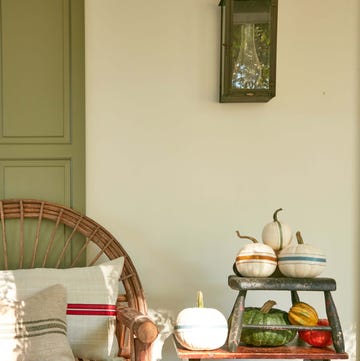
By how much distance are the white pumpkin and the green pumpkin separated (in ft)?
0.50

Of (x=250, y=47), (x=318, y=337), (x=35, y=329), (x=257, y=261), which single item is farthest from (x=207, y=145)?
(x=35, y=329)

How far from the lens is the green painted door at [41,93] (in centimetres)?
264

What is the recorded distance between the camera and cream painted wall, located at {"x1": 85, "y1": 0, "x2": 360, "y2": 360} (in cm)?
268

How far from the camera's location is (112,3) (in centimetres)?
267

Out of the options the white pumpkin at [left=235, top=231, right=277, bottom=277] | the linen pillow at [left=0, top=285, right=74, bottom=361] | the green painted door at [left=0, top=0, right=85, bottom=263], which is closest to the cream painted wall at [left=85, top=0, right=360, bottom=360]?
the green painted door at [left=0, top=0, right=85, bottom=263]

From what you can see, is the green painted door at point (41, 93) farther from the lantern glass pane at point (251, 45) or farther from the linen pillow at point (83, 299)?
the lantern glass pane at point (251, 45)

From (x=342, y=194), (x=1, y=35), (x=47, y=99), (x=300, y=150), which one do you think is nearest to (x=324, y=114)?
(x=300, y=150)

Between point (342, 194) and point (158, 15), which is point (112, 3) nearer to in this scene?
point (158, 15)

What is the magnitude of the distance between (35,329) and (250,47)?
146 cm

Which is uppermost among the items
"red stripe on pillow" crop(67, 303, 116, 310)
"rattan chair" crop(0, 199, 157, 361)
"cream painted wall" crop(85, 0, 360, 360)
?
"cream painted wall" crop(85, 0, 360, 360)

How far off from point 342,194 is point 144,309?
3.56 ft

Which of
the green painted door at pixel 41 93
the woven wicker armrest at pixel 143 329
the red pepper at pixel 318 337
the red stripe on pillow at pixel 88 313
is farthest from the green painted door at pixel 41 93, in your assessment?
the red pepper at pixel 318 337

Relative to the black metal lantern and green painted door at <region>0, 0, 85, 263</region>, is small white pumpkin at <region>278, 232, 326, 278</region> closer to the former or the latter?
the black metal lantern

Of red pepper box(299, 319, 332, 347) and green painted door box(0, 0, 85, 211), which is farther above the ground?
green painted door box(0, 0, 85, 211)
